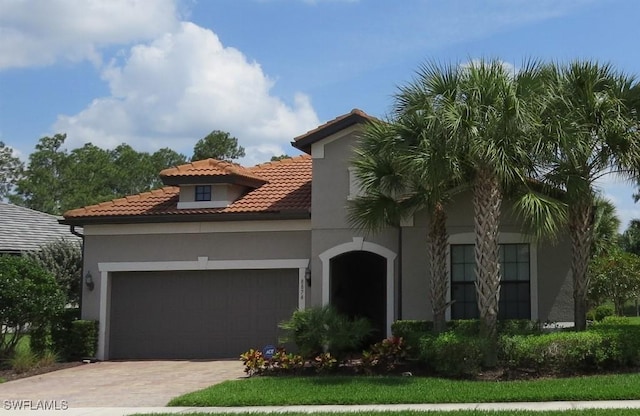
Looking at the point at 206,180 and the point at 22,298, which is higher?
the point at 206,180

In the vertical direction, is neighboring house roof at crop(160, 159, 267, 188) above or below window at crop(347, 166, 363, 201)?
above

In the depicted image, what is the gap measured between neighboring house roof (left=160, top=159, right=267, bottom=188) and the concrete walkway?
842 cm

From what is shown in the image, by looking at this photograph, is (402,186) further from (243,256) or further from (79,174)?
(79,174)

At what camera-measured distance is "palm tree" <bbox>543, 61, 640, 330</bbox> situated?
14438 mm

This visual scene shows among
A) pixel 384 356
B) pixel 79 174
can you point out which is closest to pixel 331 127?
pixel 384 356

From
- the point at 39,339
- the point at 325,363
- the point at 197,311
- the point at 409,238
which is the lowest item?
the point at 325,363

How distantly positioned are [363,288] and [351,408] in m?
10.6

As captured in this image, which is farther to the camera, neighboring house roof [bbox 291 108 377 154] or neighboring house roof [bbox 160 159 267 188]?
neighboring house roof [bbox 160 159 267 188]

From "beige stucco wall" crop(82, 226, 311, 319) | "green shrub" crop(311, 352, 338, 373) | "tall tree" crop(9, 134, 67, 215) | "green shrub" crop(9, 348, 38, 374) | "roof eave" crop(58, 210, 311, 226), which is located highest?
"tall tree" crop(9, 134, 67, 215)

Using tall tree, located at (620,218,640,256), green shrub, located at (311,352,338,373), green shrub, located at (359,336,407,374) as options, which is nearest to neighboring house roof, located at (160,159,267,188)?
green shrub, located at (311,352,338,373)

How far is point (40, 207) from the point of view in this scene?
54281mm

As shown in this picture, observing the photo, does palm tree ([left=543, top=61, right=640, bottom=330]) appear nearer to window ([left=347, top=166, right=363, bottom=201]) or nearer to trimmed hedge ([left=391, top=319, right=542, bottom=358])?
trimmed hedge ([left=391, top=319, right=542, bottom=358])

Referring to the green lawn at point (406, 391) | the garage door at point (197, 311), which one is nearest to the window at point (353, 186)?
the garage door at point (197, 311)

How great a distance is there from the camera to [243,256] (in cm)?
1942
